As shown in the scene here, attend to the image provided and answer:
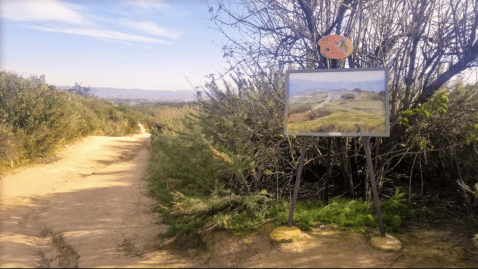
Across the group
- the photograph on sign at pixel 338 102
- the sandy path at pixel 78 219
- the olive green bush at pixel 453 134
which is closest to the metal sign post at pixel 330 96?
the photograph on sign at pixel 338 102

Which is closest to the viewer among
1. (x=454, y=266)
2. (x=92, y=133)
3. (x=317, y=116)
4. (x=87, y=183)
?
(x=454, y=266)

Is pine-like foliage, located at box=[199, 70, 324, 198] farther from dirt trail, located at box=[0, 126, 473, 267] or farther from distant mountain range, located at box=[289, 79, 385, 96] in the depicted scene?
dirt trail, located at box=[0, 126, 473, 267]

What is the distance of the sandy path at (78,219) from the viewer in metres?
4.34

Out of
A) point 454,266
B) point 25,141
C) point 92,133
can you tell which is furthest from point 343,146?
point 92,133

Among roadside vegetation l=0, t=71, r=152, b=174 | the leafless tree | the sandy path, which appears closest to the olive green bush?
the leafless tree

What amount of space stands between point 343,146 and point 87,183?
600 cm

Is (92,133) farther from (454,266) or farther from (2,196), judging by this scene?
(454,266)

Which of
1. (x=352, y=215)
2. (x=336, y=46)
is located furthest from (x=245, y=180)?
(x=336, y=46)

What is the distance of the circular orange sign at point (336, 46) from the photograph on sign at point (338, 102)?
0.26m

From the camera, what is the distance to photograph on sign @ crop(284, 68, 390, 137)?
168 inches

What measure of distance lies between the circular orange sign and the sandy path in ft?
9.59

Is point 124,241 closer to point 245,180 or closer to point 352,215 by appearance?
point 245,180

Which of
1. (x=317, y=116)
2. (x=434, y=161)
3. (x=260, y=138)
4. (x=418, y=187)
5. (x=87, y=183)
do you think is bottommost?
(x=87, y=183)

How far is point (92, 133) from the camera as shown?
18078mm
